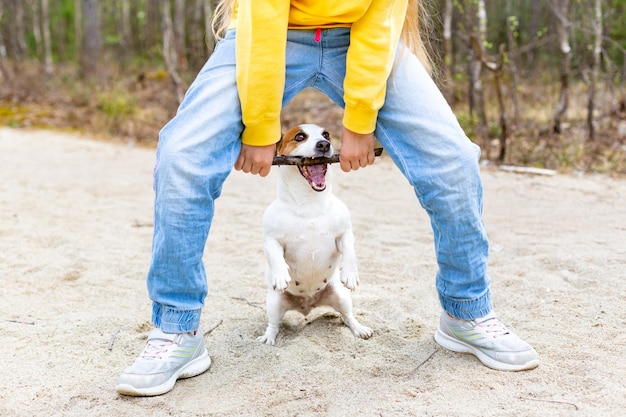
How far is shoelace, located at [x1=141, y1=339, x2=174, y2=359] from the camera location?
227cm

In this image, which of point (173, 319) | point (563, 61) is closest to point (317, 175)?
point (173, 319)

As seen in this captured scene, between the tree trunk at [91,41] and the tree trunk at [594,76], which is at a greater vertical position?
the tree trunk at [594,76]

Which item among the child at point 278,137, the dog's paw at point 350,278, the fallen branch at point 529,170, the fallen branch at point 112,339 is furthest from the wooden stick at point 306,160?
the fallen branch at point 529,170

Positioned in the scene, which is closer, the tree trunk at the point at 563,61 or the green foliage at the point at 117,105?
the tree trunk at the point at 563,61

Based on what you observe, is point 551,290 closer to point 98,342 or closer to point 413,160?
point 413,160

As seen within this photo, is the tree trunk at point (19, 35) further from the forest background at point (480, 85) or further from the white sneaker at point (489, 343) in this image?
the white sneaker at point (489, 343)

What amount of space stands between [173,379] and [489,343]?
1100mm

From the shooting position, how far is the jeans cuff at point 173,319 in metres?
2.27

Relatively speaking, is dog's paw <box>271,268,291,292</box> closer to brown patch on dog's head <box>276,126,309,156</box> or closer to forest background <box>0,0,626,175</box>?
brown patch on dog's head <box>276,126,309,156</box>

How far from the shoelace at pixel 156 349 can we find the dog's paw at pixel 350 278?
2.27 ft

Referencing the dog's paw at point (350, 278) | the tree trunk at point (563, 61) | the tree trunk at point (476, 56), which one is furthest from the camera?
the tree trunk at point (563, 61)

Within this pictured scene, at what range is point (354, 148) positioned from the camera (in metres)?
2.32

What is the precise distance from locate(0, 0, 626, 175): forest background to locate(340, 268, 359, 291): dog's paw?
805 millimetres

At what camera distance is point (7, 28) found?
681 inches
